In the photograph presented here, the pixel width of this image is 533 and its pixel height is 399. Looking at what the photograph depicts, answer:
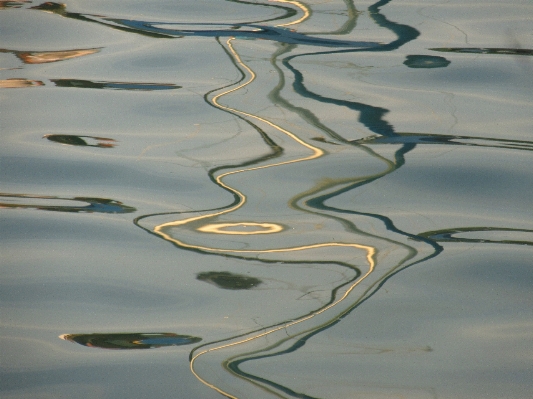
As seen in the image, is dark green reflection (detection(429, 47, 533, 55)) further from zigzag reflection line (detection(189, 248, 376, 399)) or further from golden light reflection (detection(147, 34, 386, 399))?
zigzag reflection line (detection(189, 248, 376, 399))

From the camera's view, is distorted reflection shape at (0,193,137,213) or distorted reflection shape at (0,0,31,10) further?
distorted reflection shape at (0,0,31,10)

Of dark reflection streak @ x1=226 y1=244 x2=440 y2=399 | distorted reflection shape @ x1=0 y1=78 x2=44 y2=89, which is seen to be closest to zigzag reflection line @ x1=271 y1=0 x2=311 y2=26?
distorted reflection shape @ x1=0 y1=78 x2=44 y2=89

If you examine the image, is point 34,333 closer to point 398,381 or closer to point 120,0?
point 398,381

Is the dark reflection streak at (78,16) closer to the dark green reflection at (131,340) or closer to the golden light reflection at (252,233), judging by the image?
the golden light reflection at (252,233)

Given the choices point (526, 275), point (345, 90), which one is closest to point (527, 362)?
point (526, 275)

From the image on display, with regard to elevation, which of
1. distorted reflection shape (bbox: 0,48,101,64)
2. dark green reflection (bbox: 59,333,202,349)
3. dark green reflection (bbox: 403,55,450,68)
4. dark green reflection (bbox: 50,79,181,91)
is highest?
dark green reflection (bbox: 403,55,450,68)

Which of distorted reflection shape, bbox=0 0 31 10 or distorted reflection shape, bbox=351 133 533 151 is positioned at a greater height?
distorted reflection shape, bbox=0 0 31 10
